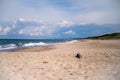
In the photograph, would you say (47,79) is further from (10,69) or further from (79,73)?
(10,69)

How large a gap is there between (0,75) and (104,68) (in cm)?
206

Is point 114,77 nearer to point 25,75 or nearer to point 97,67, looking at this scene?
point 97,67

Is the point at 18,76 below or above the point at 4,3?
below

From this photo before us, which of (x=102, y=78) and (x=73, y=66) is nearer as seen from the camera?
(x=102, y=78)

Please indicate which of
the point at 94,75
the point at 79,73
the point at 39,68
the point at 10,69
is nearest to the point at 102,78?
the point at 94,75

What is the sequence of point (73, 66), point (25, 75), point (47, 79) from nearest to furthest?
point (47, 79), point (25, 75), point (73, 66)

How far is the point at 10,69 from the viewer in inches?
136

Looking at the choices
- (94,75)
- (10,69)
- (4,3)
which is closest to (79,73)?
(94,75)

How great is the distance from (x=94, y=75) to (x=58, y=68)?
31.9 inches

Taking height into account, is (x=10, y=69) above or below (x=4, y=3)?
below

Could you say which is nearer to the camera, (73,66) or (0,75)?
(0,75)

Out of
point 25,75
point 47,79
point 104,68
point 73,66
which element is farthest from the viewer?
point 73,66

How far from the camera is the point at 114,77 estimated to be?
297cm

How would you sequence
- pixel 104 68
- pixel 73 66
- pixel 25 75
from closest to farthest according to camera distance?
pixel 25 75, pixel 104 68, pixel 73 66
